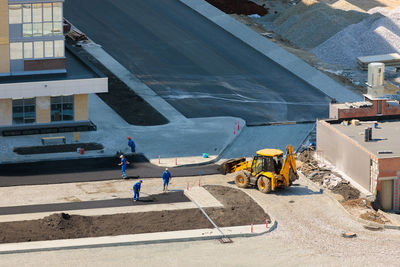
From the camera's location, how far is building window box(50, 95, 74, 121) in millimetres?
59906

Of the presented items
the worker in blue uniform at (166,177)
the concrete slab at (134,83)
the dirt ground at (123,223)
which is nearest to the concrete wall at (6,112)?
the concrete slab at (134,83)

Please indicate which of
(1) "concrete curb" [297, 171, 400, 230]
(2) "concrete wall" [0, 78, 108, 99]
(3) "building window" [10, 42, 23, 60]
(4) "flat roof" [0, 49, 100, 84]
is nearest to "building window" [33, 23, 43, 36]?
(3) "building window" [10, 42, 23, 60]

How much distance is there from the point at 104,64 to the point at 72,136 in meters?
Result: 17.4

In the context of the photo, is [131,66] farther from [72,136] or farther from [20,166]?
[20,166]

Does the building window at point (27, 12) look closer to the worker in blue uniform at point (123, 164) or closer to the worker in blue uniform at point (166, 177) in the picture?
the worker in blue uniform at point (123, 164)

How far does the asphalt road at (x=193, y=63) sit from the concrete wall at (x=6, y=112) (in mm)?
13238

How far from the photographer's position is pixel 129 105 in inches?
2603

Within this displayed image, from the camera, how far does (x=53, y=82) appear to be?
58188 millimetres

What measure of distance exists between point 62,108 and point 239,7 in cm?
3958

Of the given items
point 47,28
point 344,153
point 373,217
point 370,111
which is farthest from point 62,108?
point 373,217

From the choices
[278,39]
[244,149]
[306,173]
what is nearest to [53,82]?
[244,149]

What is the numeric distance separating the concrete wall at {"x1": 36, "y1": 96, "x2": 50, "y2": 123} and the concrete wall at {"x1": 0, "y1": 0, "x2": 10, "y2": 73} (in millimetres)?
3037

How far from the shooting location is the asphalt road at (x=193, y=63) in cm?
6750

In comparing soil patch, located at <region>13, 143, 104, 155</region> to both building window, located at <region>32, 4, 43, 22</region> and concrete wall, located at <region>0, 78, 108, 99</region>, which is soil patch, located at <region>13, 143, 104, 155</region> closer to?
concrete wall, located at <region>0, 78, 108, 99</region>
